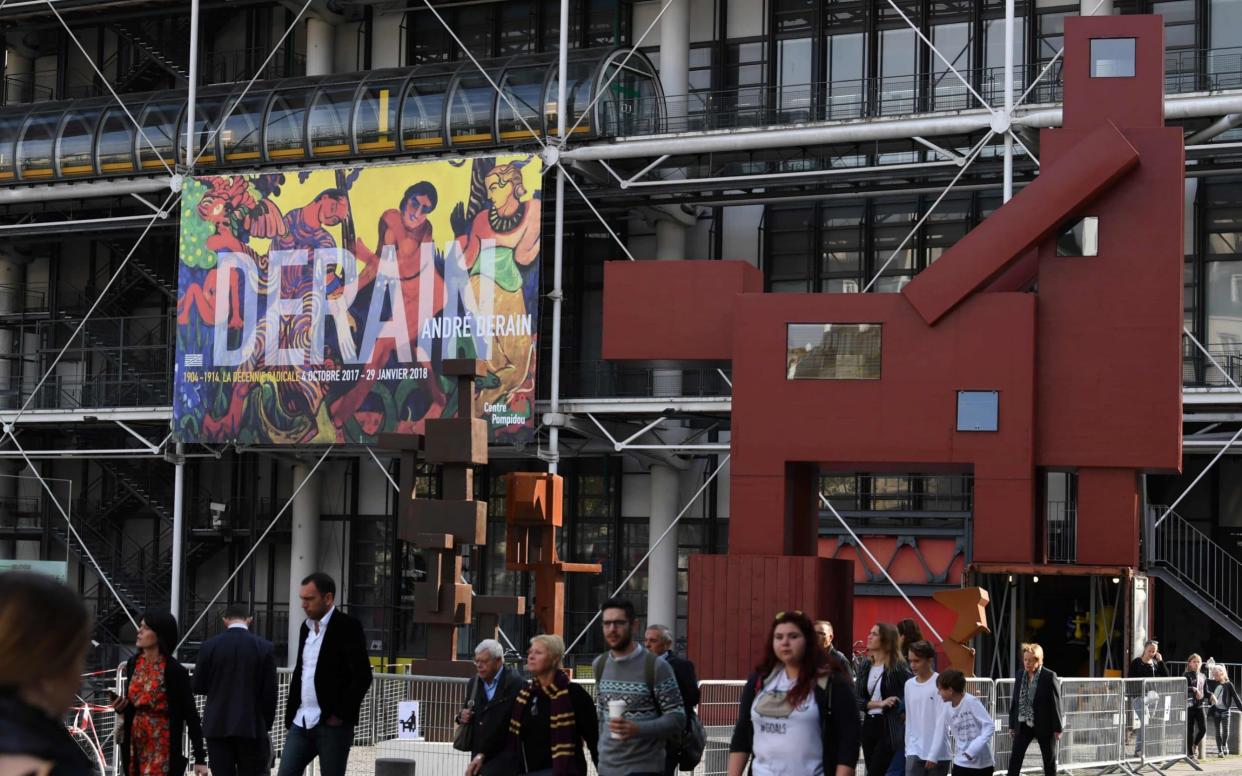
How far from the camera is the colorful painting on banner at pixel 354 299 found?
104 ft

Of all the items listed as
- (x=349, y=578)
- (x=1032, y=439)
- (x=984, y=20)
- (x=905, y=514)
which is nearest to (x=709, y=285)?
(x=1032, y=439)

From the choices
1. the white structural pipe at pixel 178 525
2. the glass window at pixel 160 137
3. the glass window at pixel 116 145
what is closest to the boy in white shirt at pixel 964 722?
the white structural pipe at pixel 178 525

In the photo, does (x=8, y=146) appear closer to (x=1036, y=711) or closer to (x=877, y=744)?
(x=1036, y=711)

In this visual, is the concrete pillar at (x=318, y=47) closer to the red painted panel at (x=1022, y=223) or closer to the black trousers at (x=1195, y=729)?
the red painted panel at (x=1022, y=223)

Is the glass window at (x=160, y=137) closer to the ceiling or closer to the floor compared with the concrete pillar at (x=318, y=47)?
closer to the floor

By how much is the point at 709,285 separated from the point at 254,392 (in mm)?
11051

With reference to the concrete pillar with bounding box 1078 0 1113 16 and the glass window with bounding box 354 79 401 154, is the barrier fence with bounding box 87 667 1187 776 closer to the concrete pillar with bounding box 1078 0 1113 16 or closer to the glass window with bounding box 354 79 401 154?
the concrete pillar with bounding box 1078 0 1113 16

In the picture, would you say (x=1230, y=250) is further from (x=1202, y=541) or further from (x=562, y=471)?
(x=562, y=471)

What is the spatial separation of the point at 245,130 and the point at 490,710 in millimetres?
25652

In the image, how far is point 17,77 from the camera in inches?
1633

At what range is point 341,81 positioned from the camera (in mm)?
34500

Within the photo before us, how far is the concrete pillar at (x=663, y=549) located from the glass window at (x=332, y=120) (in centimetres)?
814

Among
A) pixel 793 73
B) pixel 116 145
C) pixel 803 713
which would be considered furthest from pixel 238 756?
pixel 116 145

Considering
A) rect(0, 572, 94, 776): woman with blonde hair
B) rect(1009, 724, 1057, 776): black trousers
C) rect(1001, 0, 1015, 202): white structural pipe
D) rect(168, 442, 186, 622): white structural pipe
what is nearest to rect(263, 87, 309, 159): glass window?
rect(168, 442, 186, 622): white structural pipe
